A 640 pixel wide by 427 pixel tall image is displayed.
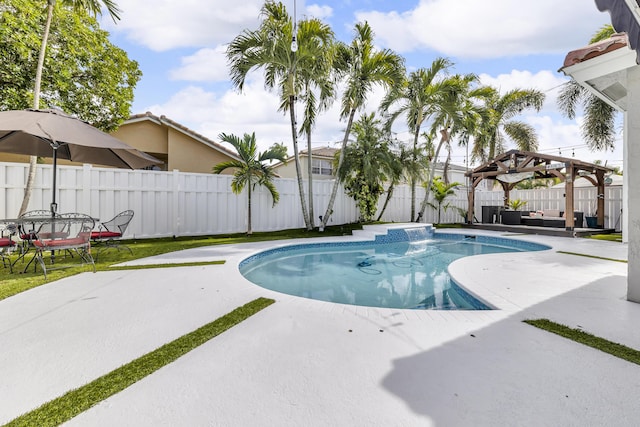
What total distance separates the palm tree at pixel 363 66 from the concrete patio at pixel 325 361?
8490 millimetres

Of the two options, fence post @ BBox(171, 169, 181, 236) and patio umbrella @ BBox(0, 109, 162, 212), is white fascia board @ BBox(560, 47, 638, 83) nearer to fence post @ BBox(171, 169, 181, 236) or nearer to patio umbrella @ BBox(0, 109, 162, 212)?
patio umbrella @ BBox(0, 109, 162, 212)

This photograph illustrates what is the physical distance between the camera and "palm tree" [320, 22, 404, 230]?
Answer: 33.8 ft

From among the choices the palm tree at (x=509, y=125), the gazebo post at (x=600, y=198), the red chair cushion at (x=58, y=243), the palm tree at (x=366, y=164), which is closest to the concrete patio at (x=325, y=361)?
the red chair cushion at (x=58, y=243)

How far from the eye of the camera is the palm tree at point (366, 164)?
11445 millimetres

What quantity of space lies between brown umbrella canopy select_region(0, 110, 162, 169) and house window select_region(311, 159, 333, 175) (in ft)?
54.1

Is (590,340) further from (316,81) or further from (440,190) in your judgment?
(440,190)

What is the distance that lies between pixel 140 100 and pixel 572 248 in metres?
17.2

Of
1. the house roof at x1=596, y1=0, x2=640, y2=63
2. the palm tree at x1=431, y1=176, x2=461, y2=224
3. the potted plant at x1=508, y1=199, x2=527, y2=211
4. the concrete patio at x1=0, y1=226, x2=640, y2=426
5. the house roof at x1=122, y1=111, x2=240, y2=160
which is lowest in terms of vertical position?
the concrete patio at x1=0, y1=226, x2=640, y2=426

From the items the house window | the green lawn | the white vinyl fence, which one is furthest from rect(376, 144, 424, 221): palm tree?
the house window

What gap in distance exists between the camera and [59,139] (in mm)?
4387

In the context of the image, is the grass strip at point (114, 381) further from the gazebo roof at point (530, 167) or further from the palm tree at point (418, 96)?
the gazebo roof at point (530, 167)

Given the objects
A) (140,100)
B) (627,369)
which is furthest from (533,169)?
(140,100)

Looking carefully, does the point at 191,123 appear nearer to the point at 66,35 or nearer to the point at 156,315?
the point at 66,35

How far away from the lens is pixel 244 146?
32.2ft
